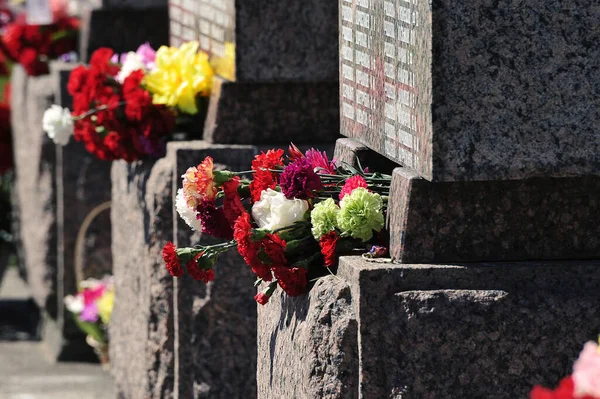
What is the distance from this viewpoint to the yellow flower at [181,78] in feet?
15.0

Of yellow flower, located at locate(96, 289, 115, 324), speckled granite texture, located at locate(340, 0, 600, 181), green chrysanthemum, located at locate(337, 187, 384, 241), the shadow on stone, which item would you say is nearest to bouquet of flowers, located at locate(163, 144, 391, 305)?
green chrysanthemum, located at locate(337, 187, 384, 241)

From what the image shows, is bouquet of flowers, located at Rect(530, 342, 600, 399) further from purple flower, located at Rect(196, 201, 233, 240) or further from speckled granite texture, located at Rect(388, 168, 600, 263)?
purple flower, located at Rect(196, 201, 233, 240)

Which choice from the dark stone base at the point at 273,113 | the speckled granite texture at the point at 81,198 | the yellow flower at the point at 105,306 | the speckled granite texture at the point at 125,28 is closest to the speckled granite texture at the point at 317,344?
the dark stone base at the point at 273,113

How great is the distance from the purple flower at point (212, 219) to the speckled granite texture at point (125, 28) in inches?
130

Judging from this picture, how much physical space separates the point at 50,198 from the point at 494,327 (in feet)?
15.9

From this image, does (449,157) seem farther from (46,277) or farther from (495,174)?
(46,277)

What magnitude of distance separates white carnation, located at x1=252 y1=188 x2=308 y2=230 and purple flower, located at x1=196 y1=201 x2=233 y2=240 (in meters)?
0.14

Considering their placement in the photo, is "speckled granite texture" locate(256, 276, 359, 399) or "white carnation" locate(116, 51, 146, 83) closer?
"speckled granite texture" locate(256, 276, 359, 399)

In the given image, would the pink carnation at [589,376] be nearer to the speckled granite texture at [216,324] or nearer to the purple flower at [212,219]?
the purple flower at [212,219]

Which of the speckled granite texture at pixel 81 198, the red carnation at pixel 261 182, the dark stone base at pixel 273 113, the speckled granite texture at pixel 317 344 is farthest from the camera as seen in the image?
the speckled granite texture at pixel 81 198

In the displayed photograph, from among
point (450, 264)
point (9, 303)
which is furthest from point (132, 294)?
point (9, 303)

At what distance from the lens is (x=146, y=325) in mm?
4656

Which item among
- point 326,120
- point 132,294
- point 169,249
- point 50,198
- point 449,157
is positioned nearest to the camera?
point 449,157

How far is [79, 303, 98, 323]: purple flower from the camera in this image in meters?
6.37
